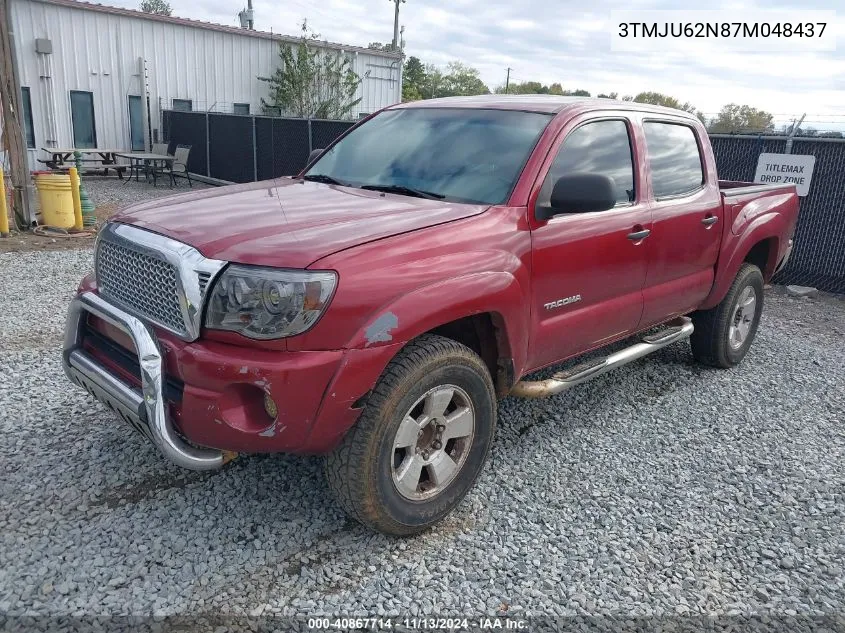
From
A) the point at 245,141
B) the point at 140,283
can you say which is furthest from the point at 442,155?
the point at 245,141

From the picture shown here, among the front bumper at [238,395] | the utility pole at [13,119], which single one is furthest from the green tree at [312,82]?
the front bumper at [238,395]

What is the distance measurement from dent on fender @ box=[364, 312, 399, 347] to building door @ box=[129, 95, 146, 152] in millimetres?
19005

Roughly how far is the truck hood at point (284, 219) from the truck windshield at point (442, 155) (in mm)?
159

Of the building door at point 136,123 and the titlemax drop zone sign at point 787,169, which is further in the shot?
the building door at point 136,123

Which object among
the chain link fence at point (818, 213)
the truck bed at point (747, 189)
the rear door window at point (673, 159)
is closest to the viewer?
the rear door window at point (673, 159)

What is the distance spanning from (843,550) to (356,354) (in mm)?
2450

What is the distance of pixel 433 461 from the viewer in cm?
303

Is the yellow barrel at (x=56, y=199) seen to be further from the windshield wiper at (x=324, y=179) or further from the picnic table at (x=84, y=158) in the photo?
the windshield wiper at (x=324, y=179)

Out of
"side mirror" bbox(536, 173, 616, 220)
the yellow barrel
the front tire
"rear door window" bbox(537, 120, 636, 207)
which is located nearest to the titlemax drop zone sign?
"rear door window" bbox(537, 120, 636, 207)

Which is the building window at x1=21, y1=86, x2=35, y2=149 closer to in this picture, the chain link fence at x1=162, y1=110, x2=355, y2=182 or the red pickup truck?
the chain link fence at x1=162, y1=110, x2=355, y2=182

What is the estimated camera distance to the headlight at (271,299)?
2494 millimetres

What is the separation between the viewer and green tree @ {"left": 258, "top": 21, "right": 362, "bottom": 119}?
21.4 meters

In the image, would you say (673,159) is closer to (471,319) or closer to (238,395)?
(471,319)

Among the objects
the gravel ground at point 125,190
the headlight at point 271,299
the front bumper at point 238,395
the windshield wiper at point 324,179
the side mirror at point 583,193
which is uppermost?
the side mirror at point 583,193
